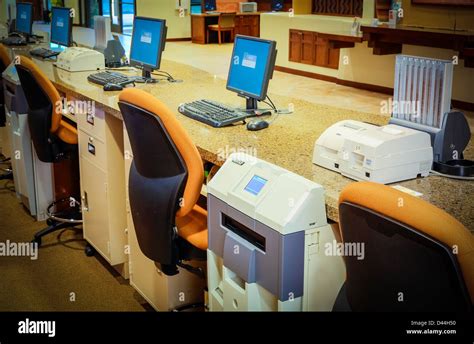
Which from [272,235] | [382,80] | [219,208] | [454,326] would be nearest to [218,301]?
[219,208]

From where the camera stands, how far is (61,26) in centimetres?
536

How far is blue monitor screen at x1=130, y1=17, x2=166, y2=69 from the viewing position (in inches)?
155

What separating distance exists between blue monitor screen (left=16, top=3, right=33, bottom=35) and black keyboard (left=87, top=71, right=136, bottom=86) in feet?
9.47

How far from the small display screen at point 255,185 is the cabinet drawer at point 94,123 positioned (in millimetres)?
1431

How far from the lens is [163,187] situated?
2389 millimetres

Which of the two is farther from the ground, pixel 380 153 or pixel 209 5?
pixel 209 5

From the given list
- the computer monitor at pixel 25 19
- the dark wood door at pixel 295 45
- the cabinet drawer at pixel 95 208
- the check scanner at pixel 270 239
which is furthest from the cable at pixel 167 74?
the dark wood door at pixel 295 45

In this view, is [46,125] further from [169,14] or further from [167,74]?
[169,14]

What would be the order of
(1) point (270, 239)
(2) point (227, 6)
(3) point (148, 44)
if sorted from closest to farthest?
(1) point (270, 239), (3) point (148, 44), (2) point (227, 6)

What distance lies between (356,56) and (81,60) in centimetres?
597

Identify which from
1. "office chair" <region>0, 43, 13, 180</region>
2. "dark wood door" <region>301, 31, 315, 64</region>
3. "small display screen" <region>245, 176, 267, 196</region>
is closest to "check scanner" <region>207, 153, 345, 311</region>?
"small display screen" <region>245, 176, 267, 196</region>

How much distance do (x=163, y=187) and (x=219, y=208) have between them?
32 centimetres

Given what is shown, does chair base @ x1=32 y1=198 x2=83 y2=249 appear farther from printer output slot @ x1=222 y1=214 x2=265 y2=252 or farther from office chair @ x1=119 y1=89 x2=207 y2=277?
printer output slot @ x1=222 y1=214 x2=265 y2=252

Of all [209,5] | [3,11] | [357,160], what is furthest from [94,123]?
[209,5]
